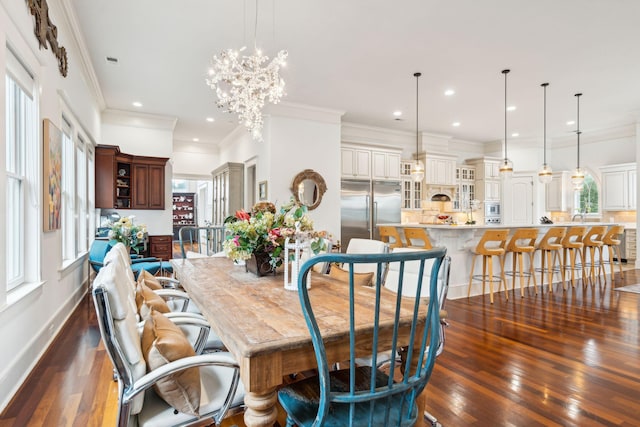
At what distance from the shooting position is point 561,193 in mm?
8562

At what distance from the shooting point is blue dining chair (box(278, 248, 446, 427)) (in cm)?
98

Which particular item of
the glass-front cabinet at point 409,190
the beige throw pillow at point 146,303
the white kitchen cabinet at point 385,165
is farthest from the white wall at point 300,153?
the beige throw pillow at point 146,303

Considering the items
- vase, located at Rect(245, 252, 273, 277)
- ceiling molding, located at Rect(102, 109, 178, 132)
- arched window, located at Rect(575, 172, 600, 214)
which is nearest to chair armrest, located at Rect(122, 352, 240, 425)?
vase, located at Rect(245, 252, 273, 277)

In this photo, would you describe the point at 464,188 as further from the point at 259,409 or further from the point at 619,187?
the point at 259,409

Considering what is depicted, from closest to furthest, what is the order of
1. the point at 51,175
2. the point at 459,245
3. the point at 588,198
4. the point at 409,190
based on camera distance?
the point at 51,175 → the point at 459,245 → the point at 409,190 → the point at 588,198

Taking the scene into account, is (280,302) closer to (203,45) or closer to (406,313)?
(406,313)

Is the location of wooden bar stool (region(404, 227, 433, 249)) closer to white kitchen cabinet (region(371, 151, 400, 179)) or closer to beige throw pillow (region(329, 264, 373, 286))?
white kitchen cabinet (region(371, 151, 400, 179))

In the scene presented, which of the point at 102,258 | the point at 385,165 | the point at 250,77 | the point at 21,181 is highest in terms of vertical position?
the point at 250,77

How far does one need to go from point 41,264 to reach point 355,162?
201 inches

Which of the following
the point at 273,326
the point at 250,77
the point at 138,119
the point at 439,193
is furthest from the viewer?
the point at 439,193

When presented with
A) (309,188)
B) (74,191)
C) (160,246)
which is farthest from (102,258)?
(309,188)

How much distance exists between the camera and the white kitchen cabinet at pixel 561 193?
336 inches

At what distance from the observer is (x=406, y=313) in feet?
4.54

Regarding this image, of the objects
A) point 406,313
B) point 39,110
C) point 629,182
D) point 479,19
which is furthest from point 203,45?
point 629,182
